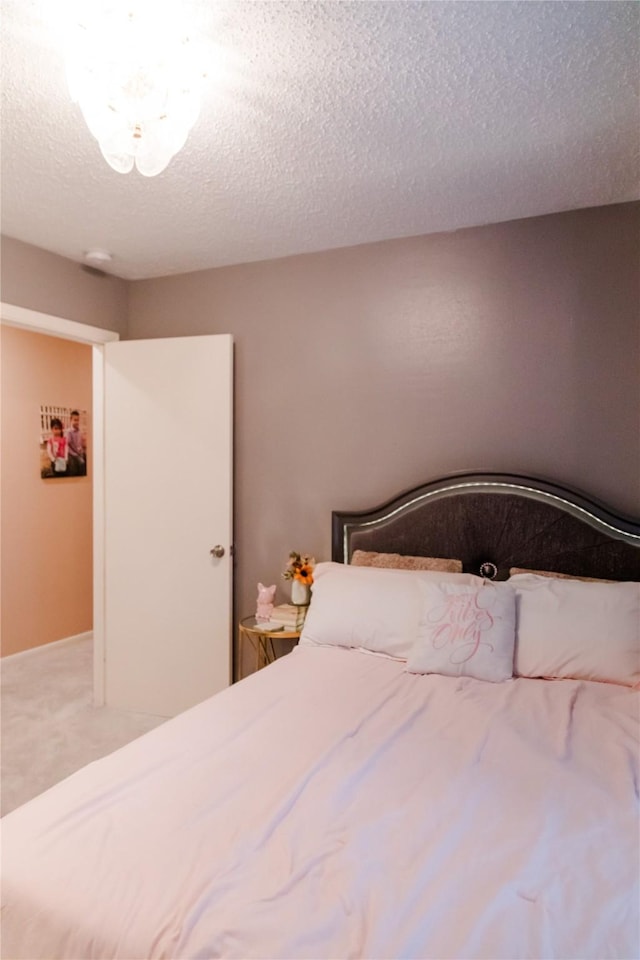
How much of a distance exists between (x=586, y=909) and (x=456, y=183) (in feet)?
7.90

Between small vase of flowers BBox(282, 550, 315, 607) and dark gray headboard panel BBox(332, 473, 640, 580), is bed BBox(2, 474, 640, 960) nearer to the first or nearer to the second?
dark gray headboard panel BBox(332, 473, 640, 580)

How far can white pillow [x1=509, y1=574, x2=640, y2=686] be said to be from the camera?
2.08 meters

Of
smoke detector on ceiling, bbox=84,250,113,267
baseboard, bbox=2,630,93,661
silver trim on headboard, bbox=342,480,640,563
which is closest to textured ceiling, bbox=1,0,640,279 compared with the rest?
smoke detector on ceiling, bbox=84,250,113,267

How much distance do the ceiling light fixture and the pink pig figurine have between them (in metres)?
2.10

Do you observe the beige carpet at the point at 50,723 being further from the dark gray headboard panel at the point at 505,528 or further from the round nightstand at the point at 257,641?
the dark gray headboard panel at the point at 505,528

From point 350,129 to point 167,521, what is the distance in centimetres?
222

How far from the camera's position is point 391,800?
4.44 ft

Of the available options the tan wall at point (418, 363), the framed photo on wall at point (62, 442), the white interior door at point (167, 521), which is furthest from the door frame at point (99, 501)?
the framed photo on wall at point (62, 442)

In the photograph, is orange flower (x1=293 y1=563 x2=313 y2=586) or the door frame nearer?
orange flower (x1=293 y1=563 x2=313 y2=586)

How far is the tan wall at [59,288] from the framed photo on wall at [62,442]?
113cm

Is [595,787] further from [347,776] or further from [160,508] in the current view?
[160,508]

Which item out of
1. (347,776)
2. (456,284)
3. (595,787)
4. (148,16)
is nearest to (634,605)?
(595,787)

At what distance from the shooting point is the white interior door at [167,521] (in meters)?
3.26

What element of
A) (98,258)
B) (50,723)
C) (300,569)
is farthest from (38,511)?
(300,569)
